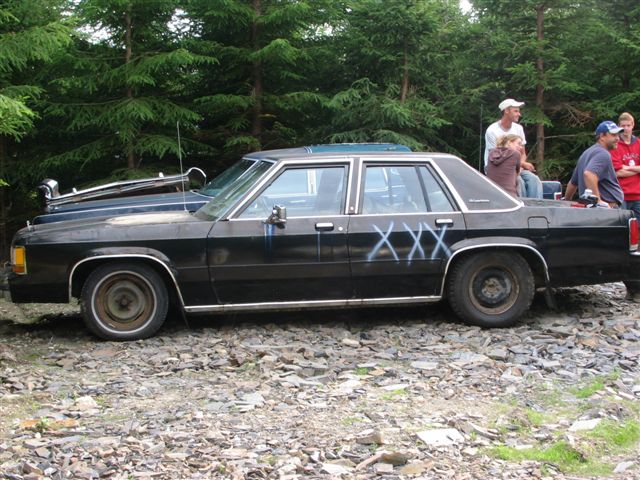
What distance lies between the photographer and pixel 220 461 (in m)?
4.03

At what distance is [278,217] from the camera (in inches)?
260

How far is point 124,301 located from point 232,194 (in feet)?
4.61

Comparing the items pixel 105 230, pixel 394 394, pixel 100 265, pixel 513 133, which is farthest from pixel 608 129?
pixel 100 265

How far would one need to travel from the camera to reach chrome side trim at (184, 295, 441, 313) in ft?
22.1

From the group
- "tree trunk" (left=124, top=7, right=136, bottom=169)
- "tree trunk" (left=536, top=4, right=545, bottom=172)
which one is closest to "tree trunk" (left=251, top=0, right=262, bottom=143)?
"tree trunk" (left=124, top=7, right=136, bottom=169)

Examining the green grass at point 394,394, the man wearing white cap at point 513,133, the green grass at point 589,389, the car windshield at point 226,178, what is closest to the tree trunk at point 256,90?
the car windshield at point 226,178

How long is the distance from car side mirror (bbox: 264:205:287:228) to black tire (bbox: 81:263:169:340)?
44.3 inches

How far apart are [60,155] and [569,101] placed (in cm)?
909

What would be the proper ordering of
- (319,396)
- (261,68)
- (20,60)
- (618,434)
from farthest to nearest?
(261,68), (20,60), (319,396), (618,434)

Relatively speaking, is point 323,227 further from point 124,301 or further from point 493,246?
point 124,301

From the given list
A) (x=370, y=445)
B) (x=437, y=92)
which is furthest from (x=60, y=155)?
(x=370, y=445)

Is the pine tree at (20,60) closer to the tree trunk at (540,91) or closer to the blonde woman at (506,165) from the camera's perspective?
the blonde woman at (506,165)

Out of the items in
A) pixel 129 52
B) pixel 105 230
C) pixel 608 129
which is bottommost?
pixel 105 230

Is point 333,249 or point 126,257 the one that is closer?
point 126,257
